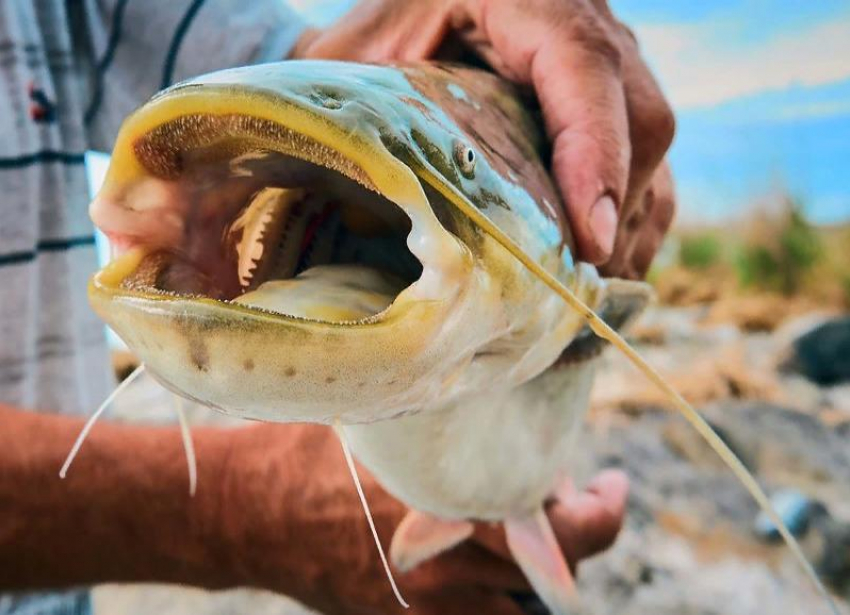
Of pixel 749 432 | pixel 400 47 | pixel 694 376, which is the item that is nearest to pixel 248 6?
pixel 400 47

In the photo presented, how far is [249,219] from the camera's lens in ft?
1.71

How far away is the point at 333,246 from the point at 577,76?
0.30 m

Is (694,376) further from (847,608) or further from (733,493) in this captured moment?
(847,608)

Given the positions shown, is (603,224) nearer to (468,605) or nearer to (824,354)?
(468,605)

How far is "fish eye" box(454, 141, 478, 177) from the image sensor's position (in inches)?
18.0

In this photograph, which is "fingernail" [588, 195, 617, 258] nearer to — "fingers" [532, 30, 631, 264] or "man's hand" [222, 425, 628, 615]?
"fingers" [532, 30, 631, 264]

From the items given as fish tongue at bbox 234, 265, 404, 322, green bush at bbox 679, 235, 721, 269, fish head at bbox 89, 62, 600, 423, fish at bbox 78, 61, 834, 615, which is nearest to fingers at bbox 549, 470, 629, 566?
fish at bbox 78, 61, 834, 615

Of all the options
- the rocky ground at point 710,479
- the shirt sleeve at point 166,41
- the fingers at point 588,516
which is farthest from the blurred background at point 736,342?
the fingers at point 588,516

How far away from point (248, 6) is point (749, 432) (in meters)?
2.10

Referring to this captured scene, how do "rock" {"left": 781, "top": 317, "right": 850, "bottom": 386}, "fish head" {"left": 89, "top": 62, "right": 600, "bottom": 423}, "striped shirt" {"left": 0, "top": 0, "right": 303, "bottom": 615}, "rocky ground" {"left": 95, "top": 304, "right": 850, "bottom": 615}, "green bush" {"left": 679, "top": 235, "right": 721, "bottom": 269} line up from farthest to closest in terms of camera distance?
"green bush" {"left": 679, "top": 235, "right": 721, "bottom": 269} < "rock" {"left": 781, "top": 317, "right": 850, "bottom": 386} < "rocky ground" {"left": 95, "top": 304, "right": 850, "bottom": 615} < "striped shirt" {"left": 0, "top": 0, "right": 303, "bottom": 615} < "fish head" {"left": 89, "top": 62, "right": 600, "bottom": 423}

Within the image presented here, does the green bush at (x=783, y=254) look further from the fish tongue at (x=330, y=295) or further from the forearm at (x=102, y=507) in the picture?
the fish tongue at (x=330, y=295)

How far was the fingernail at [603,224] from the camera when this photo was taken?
65cm

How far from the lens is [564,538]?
41.6 inches

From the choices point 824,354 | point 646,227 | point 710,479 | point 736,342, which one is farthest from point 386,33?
point 736,342
